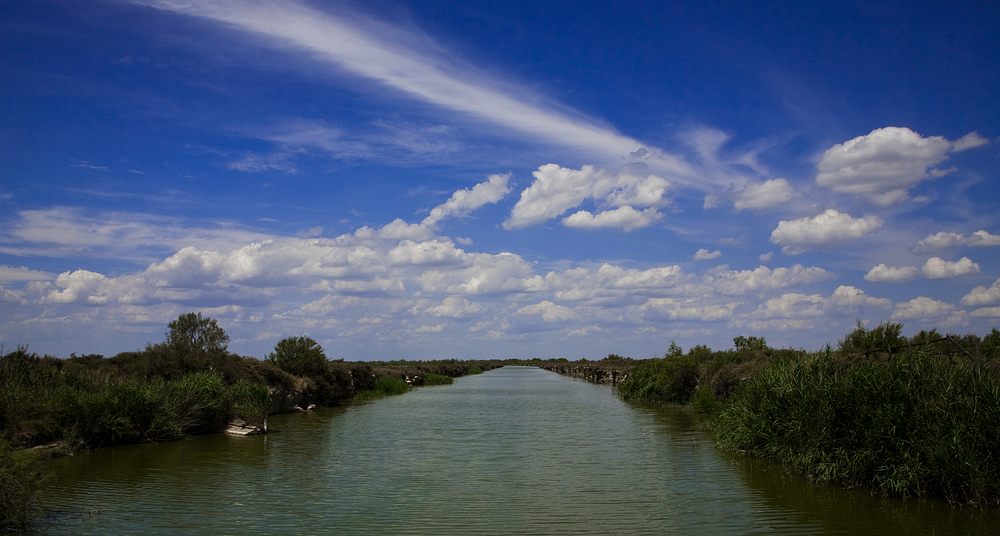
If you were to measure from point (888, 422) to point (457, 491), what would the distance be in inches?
376

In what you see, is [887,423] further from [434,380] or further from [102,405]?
[434,380]

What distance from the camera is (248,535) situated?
11195 mm

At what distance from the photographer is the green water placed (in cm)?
1184

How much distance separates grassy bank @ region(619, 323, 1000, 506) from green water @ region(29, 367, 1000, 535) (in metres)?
0.57

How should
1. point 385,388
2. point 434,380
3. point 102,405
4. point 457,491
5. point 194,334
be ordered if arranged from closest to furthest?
point 457,491 → point 102,405 → point 194,334 → point 385,388 → point 434,380

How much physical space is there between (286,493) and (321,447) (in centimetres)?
781

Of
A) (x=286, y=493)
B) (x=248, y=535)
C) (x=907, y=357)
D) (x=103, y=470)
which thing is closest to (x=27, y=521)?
(x=248, y=535)

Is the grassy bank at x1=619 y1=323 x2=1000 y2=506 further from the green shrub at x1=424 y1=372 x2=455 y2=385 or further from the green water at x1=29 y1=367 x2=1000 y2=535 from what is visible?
the green shrub at x1=424 y1=372 x2=455 y2=385

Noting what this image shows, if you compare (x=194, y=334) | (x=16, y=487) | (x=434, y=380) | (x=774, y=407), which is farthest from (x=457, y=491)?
(x=434, y=380)

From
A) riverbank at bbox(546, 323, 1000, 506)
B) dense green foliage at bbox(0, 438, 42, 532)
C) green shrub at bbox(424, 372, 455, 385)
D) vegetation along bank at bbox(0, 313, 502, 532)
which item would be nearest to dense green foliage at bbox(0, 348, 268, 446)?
vegetation along bank at bbox(0, 313, 502, 532)

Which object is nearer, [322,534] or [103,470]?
[322,534]

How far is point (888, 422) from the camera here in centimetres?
1362

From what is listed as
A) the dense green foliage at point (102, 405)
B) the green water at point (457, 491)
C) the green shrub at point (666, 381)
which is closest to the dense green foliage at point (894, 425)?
the green water at point (457, 491)

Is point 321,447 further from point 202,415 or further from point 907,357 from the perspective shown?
point 907,357
